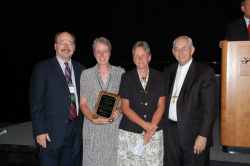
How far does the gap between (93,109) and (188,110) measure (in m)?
0.92

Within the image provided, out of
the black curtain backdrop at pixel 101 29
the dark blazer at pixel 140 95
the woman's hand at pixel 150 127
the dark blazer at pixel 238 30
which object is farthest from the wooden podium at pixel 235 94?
the black curtain backdrop at pixel 101 29

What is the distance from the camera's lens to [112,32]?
25.4 feet

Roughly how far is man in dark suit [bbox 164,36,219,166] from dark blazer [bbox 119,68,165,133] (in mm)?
160

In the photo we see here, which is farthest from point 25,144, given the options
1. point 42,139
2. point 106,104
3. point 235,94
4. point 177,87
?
point 235,94

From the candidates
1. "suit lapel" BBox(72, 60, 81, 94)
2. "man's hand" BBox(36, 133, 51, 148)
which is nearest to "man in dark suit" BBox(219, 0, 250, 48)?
"suit lapel" BBox(72, 60, 81, 94)

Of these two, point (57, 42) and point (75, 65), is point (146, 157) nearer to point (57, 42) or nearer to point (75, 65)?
point (75, 65)

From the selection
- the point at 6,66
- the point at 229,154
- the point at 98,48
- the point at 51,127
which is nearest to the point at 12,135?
the point at 6,66

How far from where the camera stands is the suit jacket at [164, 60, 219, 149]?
2035mm

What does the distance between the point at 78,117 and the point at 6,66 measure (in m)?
4.04

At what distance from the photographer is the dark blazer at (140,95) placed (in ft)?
6.93

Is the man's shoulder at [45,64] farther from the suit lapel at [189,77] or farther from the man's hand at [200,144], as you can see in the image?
the man's hand at [200,144]

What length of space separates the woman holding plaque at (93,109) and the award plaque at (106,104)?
0.09 metres

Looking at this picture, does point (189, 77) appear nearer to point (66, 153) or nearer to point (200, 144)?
point (200, 144)

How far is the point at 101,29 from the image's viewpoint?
7766mm
